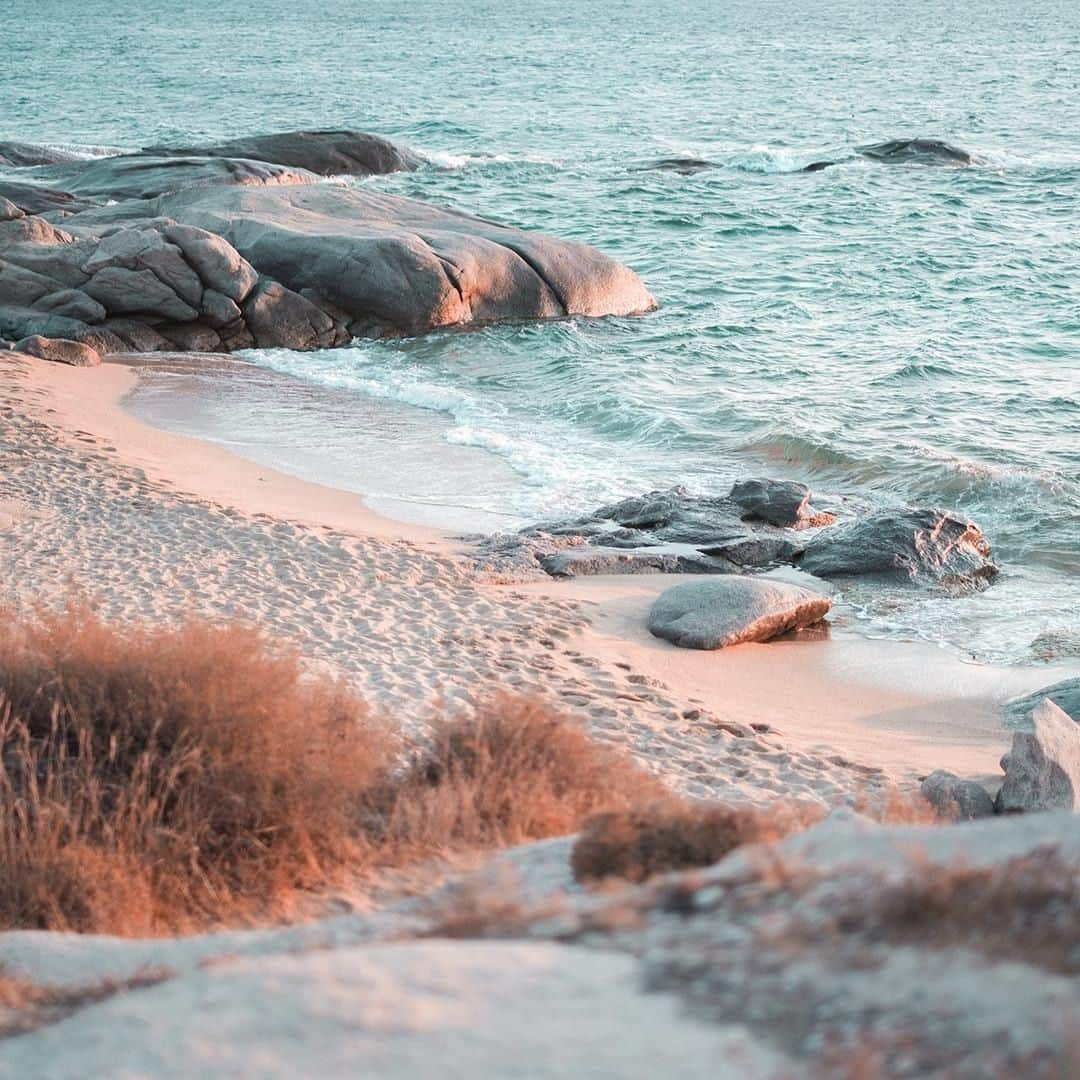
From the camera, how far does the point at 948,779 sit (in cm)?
773

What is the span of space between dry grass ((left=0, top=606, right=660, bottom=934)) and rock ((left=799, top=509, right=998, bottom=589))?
654 centimetres

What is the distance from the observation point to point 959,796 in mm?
7508

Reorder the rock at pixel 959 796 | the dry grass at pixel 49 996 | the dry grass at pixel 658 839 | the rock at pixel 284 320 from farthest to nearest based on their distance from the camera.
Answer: the rock at pixel 284 320
the rock at pixel 959 796
the dry grass at pixel 658 839
the dry grass at pixel 49 996

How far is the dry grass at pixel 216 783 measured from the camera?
4.88 m

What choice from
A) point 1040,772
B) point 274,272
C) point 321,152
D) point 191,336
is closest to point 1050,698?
point 1040,772

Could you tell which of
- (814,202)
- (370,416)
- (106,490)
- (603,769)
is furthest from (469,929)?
(814,202)

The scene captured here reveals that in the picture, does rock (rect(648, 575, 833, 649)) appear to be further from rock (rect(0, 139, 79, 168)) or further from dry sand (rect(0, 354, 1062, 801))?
rock (rect(0, 139, 79, 168))

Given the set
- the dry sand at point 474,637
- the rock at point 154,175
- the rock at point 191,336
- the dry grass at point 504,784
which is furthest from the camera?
the rock at point 154,175

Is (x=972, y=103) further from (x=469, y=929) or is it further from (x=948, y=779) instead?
(x=469, y=929)

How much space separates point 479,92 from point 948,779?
52.3 meters

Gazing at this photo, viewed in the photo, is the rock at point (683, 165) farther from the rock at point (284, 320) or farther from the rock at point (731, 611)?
the rock at point (731, 611)

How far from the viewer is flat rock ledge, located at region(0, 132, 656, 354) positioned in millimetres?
19234

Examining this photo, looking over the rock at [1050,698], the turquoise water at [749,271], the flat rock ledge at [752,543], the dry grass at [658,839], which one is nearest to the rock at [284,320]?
the turquoise water at [749,271]

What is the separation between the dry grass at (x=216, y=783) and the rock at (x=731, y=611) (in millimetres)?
4276
